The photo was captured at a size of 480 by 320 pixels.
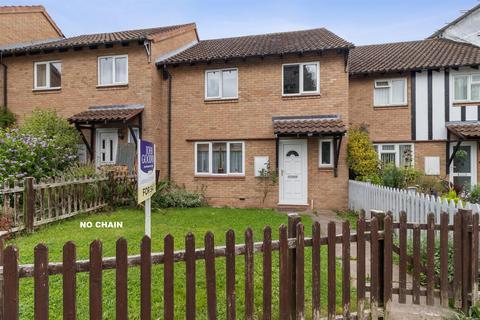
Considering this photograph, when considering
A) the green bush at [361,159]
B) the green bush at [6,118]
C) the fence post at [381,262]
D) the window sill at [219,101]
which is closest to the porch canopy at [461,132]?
the green bush at [361,159]

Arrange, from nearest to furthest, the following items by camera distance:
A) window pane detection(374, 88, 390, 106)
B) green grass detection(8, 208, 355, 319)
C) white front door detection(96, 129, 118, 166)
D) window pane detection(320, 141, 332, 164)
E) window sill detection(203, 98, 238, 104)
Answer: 1. green grass detection(8, 208, 355, 319)
2. window pane detection(320, 141, 332, 164)
3. window sill detection(203, 98, 238, 104)
4. white front door detection(96, 129, 118, 166)
5. window pane detection(374, 88, 390, 106)

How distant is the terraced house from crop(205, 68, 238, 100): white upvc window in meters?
0.04

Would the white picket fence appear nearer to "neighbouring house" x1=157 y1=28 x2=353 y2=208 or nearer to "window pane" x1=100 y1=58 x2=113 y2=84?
"neighbouring house" x1=157 y1=28 x2=353 y2=208

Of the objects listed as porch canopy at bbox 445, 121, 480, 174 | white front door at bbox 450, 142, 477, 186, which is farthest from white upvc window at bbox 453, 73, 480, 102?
white front door at bbox 450, 142, 477, 186

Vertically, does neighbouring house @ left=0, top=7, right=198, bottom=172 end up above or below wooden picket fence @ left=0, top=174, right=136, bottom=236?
above

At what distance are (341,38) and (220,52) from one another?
498 cm

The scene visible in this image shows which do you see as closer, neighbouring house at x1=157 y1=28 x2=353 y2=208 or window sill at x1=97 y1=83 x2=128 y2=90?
neighbouring house at x1=157 y1=28 x2=353 y2=208

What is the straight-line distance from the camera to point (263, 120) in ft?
42.5

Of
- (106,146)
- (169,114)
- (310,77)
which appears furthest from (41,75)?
(310,77)

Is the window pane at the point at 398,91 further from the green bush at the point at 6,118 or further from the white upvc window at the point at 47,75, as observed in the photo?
the green bush at the point at 6,118

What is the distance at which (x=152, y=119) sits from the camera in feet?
43.0

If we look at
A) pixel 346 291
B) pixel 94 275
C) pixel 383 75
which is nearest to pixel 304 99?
pixel 383 75

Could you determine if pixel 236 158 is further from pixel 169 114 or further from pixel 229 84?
pixel 169 114

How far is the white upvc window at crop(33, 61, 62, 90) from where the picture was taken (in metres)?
14.2
